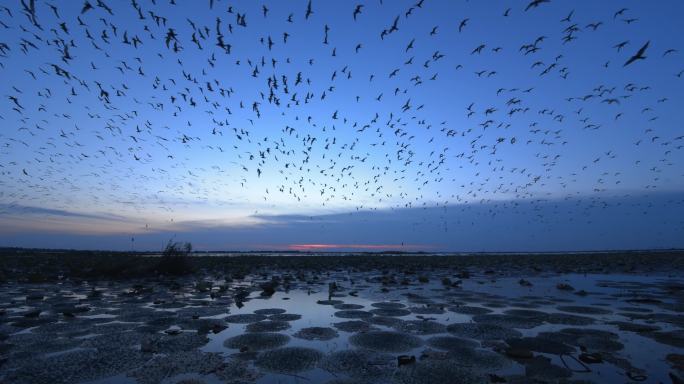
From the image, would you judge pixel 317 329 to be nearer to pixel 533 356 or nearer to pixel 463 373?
pixel 463 373

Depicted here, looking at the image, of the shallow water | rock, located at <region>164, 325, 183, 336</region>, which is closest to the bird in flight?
the shallow water

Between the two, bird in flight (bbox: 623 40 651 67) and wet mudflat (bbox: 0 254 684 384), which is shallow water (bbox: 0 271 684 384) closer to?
wet mudflat (bbox: 0 254 684 384)

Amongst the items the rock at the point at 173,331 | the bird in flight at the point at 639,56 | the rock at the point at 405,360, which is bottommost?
the rock at the point at 405,360

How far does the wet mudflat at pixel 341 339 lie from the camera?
17.3ft

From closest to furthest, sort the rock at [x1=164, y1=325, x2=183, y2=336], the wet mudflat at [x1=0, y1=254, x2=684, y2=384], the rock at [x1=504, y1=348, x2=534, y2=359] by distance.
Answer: the wet mudflat at [x1=0, y1=254, x2=684, y2=384] < the rock at [x1=504, y1=348, x2=534, y2=359] < the rock at [x1=164, y1=325, x2=183, y2=336]

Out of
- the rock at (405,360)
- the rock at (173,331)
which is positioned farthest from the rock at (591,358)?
the rock at (173,331)

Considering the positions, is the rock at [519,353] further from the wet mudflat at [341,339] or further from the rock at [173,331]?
the rock at [173,331]

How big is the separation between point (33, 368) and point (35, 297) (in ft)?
29.3

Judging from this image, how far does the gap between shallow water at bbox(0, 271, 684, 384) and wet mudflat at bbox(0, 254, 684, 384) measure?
1.2 inches

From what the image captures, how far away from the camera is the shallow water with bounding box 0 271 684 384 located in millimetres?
5301

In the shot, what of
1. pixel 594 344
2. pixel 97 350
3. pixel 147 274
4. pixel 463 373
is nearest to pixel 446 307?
pixel 594 344

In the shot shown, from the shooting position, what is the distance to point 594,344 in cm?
664

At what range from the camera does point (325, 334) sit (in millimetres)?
7684

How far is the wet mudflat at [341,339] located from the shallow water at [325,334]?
1.2 inches
